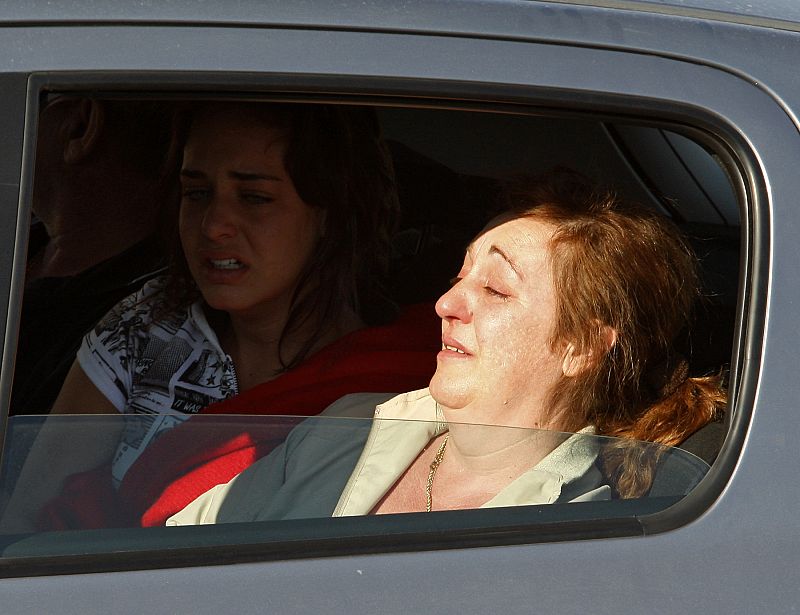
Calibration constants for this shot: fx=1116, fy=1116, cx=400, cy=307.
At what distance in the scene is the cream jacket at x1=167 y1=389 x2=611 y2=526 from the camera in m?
1.43

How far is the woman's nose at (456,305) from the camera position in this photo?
5.91 ft

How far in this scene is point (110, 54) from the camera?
1.23 meters

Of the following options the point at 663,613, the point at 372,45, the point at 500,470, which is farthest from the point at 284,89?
the point at 663,613

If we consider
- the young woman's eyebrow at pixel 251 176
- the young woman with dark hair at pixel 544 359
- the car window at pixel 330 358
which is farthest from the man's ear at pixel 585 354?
the young woman's eyebrow at pixel 251 176

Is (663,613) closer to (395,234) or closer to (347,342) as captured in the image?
(347,342)

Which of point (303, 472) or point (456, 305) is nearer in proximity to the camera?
point (303, 472)

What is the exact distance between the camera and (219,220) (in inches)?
86.7

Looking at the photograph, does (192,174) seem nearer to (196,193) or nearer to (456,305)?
(196,193)

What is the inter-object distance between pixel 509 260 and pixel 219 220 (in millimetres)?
680

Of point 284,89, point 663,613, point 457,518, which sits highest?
point 284,89

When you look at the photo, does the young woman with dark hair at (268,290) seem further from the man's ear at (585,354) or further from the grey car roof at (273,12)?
the grey car roof at (273,12)

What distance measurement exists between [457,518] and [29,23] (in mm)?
744

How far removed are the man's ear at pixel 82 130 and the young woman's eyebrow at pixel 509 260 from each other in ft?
2.14

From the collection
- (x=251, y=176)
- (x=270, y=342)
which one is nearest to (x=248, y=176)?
(x=251, y=176)
